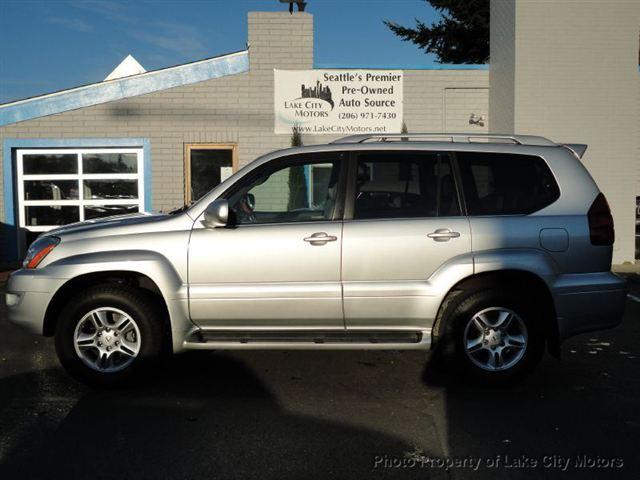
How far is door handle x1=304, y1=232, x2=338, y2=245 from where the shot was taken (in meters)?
4.57

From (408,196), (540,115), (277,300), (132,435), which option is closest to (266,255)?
(277,300)

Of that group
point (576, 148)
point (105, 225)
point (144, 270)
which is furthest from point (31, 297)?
point (576, 148)

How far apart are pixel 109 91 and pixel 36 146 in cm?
179

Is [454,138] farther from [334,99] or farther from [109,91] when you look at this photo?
[109,91]

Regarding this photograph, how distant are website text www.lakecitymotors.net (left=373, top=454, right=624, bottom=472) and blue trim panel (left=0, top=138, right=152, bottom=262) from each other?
9636 millimetres

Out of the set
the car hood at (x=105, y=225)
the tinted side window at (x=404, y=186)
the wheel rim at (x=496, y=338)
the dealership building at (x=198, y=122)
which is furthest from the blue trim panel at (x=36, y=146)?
the wheel rim at (x=496, y=338)

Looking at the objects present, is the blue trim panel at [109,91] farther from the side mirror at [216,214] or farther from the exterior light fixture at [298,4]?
the side mirror at [216,214]

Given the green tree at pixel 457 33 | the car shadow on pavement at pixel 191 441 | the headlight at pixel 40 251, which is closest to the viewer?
the car shadow on pavement at pixel 191 441

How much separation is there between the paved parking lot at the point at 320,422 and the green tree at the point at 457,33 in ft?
66.6

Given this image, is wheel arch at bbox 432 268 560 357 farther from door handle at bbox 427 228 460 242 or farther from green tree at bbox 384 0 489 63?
green tree at bbox 384 0 489 63

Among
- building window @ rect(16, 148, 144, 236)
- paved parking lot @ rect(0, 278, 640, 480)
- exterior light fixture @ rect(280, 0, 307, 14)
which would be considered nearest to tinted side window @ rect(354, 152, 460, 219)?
paved parking lot @ rect(0, 278, 640, 480)

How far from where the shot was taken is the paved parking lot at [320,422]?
11.4ft

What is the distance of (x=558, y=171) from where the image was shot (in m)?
4.78

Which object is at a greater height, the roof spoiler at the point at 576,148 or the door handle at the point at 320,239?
the roof spoiler at the point at 576,148
